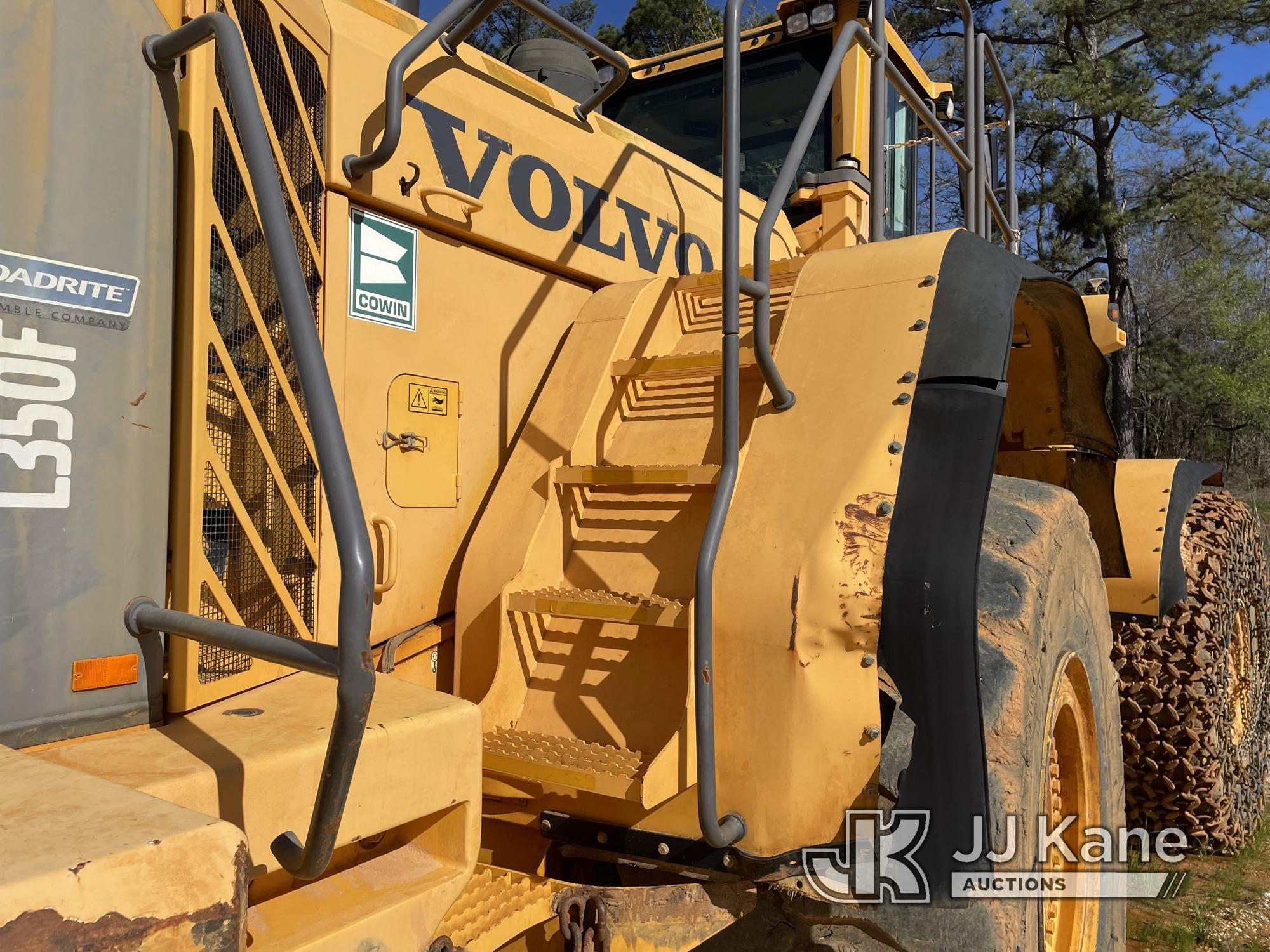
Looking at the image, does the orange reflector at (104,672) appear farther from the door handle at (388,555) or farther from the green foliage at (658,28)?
the green foliage at (658,28)

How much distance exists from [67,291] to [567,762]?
1.14m

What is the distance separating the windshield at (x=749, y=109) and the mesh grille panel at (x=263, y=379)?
2790 millimetres

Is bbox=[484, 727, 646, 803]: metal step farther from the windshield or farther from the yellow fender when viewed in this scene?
the windshield

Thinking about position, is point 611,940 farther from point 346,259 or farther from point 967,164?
point 967,164

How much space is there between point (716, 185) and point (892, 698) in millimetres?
2216

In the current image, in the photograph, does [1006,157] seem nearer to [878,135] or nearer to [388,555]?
[878,135]

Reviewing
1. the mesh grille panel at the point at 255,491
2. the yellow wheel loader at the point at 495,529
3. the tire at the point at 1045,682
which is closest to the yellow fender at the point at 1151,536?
the yellow wheel loader at the point at 495,529

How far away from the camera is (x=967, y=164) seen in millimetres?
2980

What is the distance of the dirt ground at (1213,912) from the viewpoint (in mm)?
3279

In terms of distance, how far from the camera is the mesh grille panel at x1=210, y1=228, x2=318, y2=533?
65.2 inches

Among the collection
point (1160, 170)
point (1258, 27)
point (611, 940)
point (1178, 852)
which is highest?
point (1258, 27)

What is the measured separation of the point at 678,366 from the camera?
2.34 meters

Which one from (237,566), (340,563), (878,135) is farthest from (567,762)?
(878,135)

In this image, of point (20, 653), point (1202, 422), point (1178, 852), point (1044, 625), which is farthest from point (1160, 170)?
point (20, 653)
